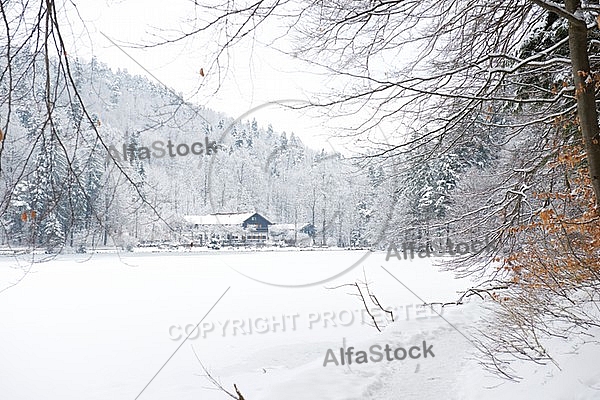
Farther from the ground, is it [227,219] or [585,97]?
[585,97]

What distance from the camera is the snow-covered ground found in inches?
229

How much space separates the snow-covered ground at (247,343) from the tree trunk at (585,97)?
5.74 feet

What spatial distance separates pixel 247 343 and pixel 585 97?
7563 mm

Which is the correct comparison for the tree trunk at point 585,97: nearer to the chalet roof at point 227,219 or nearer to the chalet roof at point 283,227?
the chalet roof at point 227,219

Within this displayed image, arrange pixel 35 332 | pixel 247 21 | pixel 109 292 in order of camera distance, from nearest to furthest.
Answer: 1. pixel 247 21
2. pixel 35 332
3. pixel 109 292

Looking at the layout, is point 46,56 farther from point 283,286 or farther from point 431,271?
point 431,271

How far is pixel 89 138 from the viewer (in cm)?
212

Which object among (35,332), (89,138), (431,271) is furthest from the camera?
(431,271)

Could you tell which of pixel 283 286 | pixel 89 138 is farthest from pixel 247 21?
pixel 283 286

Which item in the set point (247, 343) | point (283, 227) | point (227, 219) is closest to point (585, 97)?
point (247, 343)

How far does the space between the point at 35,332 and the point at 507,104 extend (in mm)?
10175

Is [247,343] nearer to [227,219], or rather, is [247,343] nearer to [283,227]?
[227,219]

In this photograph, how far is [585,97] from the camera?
2922mm

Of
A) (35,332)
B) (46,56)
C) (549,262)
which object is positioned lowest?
(35,332)
